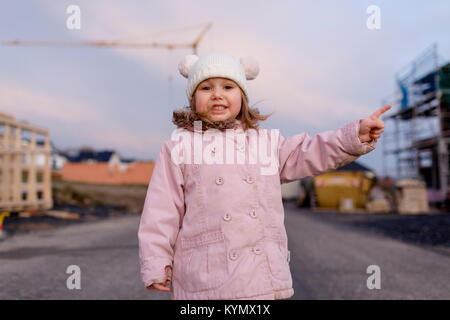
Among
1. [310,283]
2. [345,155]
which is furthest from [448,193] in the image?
[345,155]

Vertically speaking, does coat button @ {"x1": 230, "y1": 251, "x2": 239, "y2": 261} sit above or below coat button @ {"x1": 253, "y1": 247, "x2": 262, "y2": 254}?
below

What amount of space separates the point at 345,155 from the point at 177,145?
0.83m

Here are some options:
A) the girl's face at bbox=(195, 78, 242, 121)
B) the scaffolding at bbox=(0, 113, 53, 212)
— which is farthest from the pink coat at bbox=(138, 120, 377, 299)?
the scaffolding at bbox=(0, 113, 53, 212)

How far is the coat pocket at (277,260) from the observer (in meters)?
1.79

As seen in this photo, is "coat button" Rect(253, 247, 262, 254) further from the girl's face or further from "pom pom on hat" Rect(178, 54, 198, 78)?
"pom pom on hat" Rect(178, 54, 198, 78)

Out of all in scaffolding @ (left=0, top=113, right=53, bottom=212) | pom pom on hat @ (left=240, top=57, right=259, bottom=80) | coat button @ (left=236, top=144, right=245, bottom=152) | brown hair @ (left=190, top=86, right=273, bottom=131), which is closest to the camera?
coat button @ (left=236, top=144, right=245, bottom=152)

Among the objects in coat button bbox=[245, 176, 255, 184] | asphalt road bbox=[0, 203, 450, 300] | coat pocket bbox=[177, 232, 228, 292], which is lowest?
asphalt road bbox=[0, 203, 450, 300]

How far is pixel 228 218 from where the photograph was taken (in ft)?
5.97

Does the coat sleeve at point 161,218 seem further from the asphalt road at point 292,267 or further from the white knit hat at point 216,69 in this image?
the asphalt road at point 292,267

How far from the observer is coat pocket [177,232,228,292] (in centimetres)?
175

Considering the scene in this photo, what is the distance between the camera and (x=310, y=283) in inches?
165

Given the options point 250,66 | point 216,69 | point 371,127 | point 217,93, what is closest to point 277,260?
point 371,127

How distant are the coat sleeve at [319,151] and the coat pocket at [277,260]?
392mm
